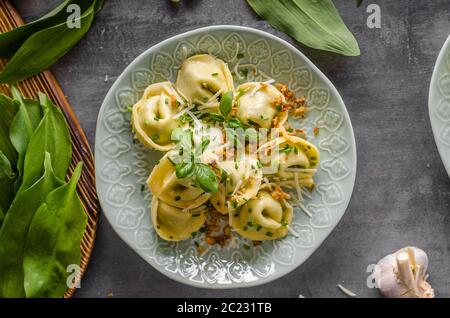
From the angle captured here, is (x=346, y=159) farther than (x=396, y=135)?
No

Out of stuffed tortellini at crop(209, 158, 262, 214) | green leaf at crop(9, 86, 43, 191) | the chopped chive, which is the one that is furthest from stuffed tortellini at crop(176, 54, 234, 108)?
green leaf at crop(9, 86, 43, 191)

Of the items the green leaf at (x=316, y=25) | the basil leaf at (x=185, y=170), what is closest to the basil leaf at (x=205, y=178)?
the basil leaf at (x=185, y=170)

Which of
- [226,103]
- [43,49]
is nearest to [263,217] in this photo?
[226,103]

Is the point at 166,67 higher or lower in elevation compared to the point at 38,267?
higher
